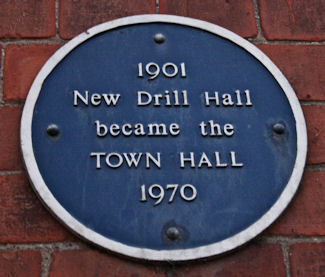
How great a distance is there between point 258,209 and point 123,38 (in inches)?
19.7

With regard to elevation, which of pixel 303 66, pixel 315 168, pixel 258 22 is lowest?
pixel 315 168

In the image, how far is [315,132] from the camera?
1413 mm

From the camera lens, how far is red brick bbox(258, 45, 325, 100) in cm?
146

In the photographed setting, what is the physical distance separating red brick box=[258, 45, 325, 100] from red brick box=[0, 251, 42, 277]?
2.23ft

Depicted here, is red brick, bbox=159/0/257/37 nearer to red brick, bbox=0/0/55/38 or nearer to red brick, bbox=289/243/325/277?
red brick, bbox=0/0/55/38

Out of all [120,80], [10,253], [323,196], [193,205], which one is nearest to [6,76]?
[120,80]

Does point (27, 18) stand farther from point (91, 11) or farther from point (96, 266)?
point (96, 266)

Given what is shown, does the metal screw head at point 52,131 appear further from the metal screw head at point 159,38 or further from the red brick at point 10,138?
the metal screw head at point 159,38

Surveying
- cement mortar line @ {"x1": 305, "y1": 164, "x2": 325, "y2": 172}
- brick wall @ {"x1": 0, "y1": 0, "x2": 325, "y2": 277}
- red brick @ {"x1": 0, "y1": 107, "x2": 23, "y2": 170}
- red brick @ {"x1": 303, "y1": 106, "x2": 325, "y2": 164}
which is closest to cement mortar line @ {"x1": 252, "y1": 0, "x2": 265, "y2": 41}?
brick wall @ {"x1": 0, "y1": 0, "x2": 325, "y2": 277}

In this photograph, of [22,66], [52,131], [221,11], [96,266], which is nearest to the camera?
[96,266]

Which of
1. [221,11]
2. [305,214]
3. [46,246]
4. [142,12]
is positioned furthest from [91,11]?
[305,214]

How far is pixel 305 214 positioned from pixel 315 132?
0.20 metres

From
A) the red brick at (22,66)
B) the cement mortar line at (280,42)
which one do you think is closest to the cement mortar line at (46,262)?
the red brick at (22,66)

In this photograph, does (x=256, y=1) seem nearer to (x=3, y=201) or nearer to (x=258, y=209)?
(x=258, y=209)
